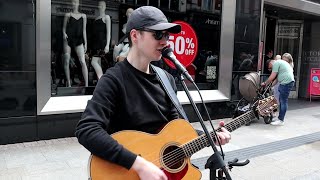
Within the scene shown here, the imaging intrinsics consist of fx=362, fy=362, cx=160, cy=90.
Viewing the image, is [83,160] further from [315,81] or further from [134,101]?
[315,81]

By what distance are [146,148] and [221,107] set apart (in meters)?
6.69

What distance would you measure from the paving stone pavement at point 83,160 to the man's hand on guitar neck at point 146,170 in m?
2.82

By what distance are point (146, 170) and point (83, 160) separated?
3558 mm

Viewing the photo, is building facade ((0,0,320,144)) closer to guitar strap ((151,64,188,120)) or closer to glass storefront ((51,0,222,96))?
glass storefront ((51,0,222,96))

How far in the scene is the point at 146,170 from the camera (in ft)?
6.18

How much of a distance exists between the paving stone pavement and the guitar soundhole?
2.58 m

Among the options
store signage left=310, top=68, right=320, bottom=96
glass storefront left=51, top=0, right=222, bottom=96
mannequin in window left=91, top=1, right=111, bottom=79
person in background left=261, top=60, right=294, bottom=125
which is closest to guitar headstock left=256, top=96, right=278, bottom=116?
glass storefront left=51, top=0, right=222, bottom=96

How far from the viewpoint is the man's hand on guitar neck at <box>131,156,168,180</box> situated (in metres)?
1.88

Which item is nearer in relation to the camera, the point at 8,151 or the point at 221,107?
the point at 8,151

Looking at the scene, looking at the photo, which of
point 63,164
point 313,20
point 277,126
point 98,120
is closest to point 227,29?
point 277,126

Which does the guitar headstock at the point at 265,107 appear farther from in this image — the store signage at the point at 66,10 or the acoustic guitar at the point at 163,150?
the store signage at the point at 66,10

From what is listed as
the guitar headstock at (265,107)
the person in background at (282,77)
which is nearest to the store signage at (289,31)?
the person in background at (282,77)

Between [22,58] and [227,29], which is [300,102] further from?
[22,58]

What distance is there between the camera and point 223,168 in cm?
215
